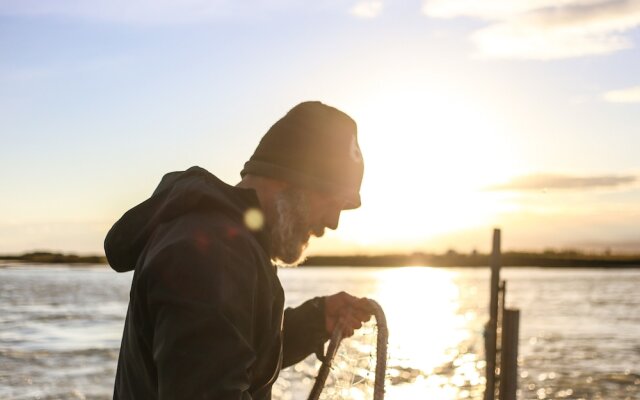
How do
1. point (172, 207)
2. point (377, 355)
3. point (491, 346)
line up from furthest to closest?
point (491, 346), point (377, 355), point (172, 207)

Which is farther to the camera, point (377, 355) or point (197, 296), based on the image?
point (377, 355)

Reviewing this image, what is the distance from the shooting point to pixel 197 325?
6.52ft

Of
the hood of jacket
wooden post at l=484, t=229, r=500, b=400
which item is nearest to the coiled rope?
the hood of jacket

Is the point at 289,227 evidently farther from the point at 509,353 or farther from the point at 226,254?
the point at 509,353

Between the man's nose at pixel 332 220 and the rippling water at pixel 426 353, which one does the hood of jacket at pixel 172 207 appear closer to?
the man's nose at pixel 332 220

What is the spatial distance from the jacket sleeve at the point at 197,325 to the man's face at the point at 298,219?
500mm

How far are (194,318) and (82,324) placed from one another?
4101 cm

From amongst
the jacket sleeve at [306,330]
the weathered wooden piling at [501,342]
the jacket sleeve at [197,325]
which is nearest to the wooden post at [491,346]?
the weathered wooden piling at [501,342]

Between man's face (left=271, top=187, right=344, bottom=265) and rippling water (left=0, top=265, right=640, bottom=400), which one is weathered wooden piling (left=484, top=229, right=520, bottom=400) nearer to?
rippling water (left=0, top=265, right=640, bottom=400)

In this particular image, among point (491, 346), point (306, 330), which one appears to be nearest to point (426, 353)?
point (491, 346)

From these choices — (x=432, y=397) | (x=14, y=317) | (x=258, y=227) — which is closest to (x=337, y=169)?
(x=258, y=227)

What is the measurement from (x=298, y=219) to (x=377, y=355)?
70 centimetres

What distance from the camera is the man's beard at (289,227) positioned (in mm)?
2553

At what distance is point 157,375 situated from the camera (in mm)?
2156
